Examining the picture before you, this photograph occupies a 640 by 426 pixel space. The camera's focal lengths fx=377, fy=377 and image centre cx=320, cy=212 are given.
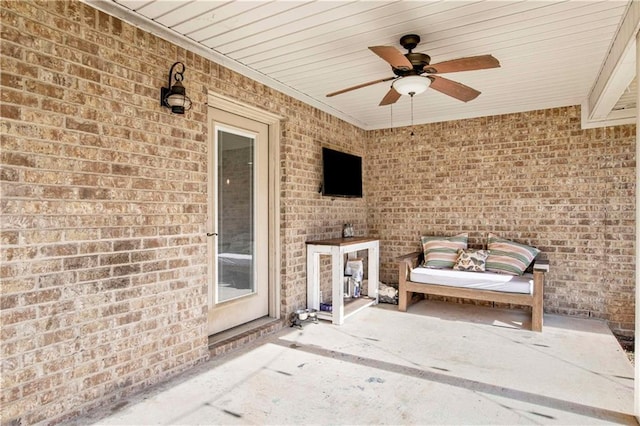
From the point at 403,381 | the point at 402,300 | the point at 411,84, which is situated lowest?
the point at 403,381

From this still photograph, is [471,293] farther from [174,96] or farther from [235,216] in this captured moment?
[174,96]

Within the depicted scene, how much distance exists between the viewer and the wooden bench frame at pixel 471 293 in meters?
4.29

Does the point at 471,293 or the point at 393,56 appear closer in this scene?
the point at 393,56

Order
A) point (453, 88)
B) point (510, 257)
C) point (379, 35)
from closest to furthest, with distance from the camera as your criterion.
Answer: point (379, 35)
point (453, 88)
point (510, 257)

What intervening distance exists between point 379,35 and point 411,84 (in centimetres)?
49

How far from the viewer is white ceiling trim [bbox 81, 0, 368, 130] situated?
266 centimetres

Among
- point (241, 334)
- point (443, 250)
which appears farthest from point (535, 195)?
point (241, 334)

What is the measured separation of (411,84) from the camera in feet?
10.3

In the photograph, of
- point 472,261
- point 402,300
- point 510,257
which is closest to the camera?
point 510,257

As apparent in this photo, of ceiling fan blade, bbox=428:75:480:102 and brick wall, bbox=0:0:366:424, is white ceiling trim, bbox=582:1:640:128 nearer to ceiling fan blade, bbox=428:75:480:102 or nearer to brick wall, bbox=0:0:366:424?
ceiling fan blade, bbox=428:75:480:102

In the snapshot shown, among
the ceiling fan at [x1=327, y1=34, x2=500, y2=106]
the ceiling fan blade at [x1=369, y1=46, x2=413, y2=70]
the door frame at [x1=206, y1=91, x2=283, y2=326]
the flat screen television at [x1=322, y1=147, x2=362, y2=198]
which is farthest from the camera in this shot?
the flat screen television at [x1=322, y1=147, x2=362, y2=198]

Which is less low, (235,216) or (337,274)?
(235,216)

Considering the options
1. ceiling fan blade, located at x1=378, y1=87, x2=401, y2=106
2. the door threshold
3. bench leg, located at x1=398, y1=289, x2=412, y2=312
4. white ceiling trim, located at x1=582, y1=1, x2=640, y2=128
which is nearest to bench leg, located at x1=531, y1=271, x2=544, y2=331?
bench leg, located at x1=398, y1=289, x2=412, y2=312

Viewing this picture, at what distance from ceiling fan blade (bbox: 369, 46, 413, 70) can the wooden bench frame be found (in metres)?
2.88
